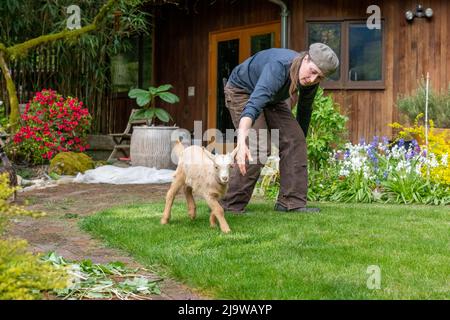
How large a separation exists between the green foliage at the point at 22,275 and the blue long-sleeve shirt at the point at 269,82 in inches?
81.7

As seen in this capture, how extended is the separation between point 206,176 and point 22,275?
2.21 m

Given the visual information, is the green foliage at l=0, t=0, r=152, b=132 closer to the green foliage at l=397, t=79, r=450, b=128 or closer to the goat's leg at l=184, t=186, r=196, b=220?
the green foliage at l=397, t=79, r=450, b=128

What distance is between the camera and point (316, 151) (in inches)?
311

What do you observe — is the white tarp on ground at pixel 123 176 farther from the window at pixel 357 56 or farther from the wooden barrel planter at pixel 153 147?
the window at pixel 357 56

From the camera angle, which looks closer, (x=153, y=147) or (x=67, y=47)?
(x=153, y=147)

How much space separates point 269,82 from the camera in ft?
16.3

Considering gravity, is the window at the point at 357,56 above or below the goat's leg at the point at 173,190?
above

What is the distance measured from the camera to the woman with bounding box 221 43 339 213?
4898mm

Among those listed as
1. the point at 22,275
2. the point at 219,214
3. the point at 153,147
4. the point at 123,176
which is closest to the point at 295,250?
the point at 219,214

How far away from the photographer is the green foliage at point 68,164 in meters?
10.2

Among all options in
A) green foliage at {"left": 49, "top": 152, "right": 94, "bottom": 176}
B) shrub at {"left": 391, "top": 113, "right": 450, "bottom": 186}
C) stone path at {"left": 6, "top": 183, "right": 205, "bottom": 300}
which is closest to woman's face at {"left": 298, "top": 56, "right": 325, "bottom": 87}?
stone path at {"left": 6, "top": 183, "right": 205, "bottom": 300}

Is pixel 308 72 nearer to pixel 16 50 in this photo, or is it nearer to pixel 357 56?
pixel 357 56

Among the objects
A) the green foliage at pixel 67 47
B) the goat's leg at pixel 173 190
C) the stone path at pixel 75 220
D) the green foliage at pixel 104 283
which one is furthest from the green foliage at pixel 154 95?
the green foliage at pixel 104 283
